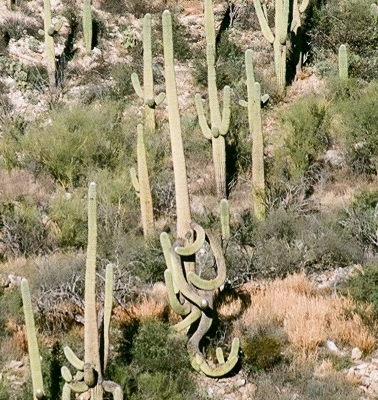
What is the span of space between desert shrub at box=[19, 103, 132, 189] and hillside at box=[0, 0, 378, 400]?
5 centimetres

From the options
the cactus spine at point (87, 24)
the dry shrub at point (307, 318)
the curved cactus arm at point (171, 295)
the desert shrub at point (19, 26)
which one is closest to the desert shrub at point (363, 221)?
the dry shrub at point (307, 318)

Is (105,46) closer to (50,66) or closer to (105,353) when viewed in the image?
(50,66)

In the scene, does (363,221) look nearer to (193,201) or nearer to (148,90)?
(193,201)

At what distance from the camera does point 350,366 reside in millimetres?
9164

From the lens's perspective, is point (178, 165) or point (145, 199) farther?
point (145, 199)

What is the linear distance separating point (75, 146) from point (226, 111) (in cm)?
443

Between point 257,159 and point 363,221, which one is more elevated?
point 257,159

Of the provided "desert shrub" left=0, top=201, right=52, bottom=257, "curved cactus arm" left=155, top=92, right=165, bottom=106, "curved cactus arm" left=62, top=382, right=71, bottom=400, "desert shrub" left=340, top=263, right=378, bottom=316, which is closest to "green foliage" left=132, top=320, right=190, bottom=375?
"curved cactus arm" left=62, top=382, right=71, bottom=400

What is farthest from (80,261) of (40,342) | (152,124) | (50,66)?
(50,66)

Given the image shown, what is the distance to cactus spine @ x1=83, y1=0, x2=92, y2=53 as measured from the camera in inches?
923

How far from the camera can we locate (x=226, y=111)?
583 inches

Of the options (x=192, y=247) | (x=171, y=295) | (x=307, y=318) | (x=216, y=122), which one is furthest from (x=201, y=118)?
(x=171, y=295)

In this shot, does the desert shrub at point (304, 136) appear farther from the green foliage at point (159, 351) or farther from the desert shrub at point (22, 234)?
the green foliage at point (159, 351)

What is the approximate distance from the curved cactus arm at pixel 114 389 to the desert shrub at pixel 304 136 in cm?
1061
